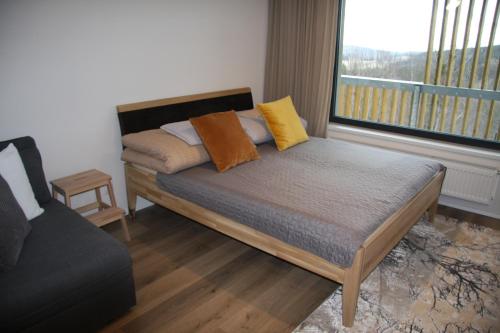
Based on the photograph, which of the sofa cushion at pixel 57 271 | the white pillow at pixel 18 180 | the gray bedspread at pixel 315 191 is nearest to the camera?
the sofa cushion at pixel 57 271

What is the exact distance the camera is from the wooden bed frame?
6.82 ft

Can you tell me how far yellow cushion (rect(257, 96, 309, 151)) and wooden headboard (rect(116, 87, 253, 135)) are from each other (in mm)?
547

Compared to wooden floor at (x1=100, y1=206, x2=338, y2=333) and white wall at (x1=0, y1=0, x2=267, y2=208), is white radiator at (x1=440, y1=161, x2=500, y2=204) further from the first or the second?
white wall at (x1=0, y1=0, x2=267, y2=208)

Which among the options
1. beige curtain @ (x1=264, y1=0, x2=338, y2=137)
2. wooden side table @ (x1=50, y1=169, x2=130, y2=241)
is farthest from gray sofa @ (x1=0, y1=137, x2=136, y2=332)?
beige curtain @ (x1=264, y1=0, x2=338, y2=137)

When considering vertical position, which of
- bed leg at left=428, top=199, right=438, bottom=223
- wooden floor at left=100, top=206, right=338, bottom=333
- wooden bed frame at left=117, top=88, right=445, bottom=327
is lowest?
wooden floor at left=100, top=206, right=338, bottom=333

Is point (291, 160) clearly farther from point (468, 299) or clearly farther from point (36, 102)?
point (36, 102)

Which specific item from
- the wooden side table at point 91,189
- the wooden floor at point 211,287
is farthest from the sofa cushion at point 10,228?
the wooden floor at point 211,287

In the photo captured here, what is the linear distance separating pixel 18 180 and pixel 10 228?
17.4 inches

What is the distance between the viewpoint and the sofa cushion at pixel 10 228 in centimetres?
185

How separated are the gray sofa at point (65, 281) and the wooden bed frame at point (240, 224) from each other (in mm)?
730

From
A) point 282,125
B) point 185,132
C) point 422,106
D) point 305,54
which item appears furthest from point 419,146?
point 185,132

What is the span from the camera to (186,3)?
336 centimetres

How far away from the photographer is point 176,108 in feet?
11.4

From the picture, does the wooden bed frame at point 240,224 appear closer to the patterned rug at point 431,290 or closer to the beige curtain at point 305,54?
the patterned rug at point 431,290
